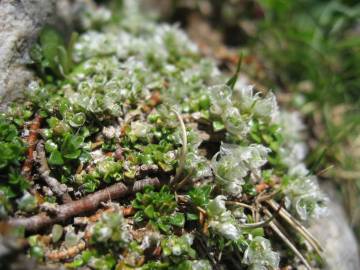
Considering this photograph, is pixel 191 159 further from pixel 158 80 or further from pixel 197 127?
pixel 158 80

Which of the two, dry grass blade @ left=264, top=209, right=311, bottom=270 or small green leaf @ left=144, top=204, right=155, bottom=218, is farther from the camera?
dry grass blade @ left=264, top=209, right=311, bottom=270

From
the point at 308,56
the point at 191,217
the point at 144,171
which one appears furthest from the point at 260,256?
the point at 308,56

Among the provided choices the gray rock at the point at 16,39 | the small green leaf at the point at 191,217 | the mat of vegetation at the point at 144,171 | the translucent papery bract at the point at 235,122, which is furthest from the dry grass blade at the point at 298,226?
the gray rock at the point at 16,39

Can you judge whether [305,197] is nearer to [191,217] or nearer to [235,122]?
[235,122]

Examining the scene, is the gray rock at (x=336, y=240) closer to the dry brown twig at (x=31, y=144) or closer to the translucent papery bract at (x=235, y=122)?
the translucent papery bract at (x=235, y=122)

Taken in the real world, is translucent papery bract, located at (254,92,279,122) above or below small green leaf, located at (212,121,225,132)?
above

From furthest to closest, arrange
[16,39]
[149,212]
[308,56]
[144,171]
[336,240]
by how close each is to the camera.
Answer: [308,56] → [336,240] → [16,39] → [144,171] → [149,212]

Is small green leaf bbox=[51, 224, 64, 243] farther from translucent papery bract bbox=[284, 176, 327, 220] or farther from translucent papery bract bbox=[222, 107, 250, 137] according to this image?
translucent papery bract bbox=[284, 176, 327, 220]

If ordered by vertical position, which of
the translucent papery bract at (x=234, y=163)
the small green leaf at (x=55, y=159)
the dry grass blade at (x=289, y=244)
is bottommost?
the dry grass blade at (x=289, y=244)

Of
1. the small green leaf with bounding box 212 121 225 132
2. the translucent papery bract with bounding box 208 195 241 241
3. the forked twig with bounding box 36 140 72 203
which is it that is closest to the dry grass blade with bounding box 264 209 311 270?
the translucent papery bract with bounding box 208 195 241 241
